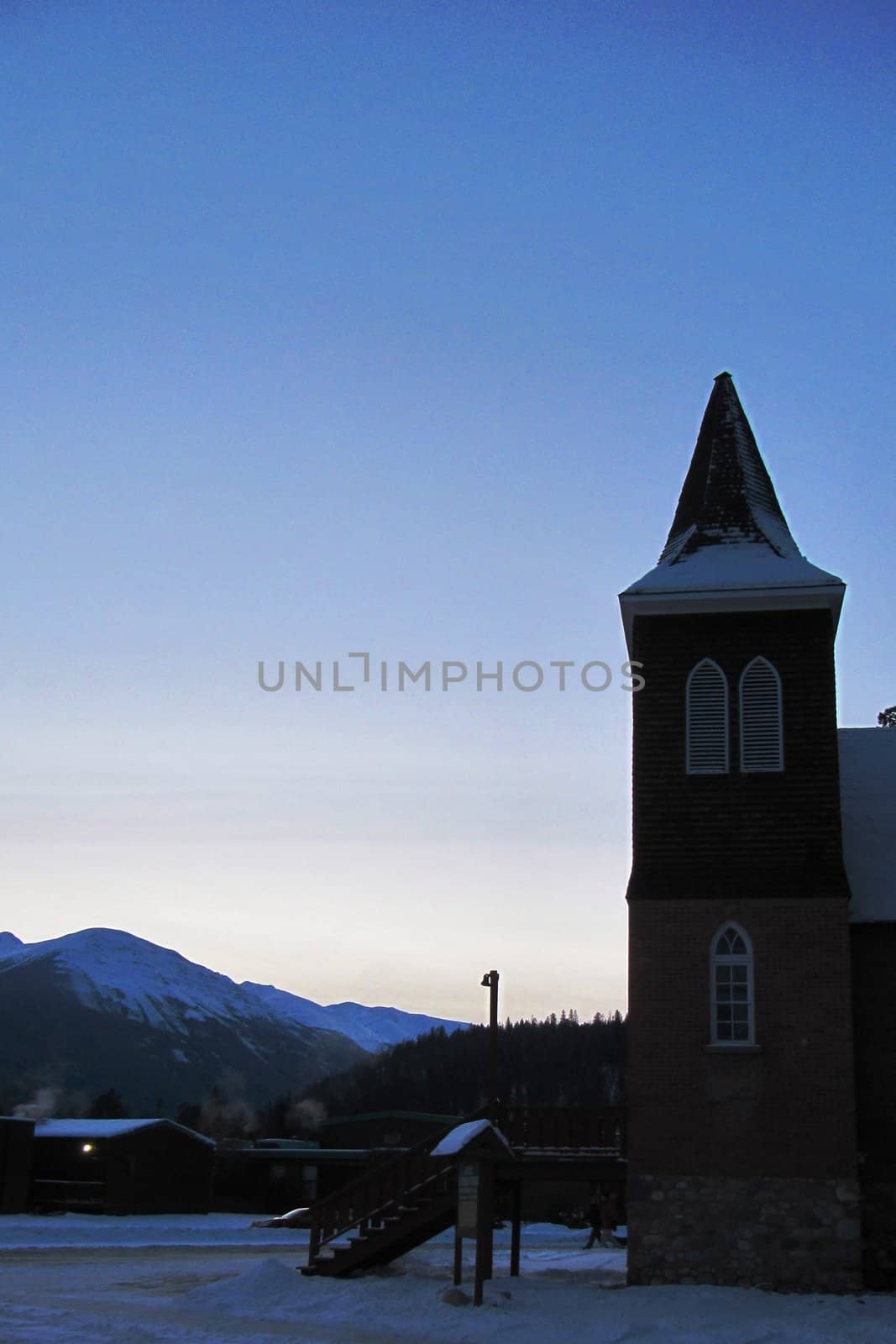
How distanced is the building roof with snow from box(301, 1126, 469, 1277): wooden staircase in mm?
31045

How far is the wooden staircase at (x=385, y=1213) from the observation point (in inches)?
912

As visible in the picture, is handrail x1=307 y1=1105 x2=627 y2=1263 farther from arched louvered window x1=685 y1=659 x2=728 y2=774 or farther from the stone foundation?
arched louvered window x1=685 y1=659 x2=728 y2=774

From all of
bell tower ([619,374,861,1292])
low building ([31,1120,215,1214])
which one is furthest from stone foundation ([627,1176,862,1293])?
low building ([31,1120,215,1214])

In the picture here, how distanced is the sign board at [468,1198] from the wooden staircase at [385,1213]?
4.93ft

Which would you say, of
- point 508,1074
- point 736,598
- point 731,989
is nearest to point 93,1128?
point 731,989

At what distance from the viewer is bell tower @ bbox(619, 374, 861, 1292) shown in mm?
21016

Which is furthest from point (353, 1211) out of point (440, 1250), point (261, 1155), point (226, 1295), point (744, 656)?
point (261, 1155)

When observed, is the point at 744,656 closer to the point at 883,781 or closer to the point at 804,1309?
the point at 883,781

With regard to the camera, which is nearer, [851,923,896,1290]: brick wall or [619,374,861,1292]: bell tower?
[619,374,861,1292]: bell tower

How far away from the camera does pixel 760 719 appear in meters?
23.5

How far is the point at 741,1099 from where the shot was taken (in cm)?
2158

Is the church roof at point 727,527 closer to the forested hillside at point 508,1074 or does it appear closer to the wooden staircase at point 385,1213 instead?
the wooden staircase at point 385,1213

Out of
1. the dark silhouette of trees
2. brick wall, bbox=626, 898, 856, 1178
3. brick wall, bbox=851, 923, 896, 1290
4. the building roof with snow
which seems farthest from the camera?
the dark silhouette of trees

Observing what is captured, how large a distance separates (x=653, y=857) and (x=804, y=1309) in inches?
272
